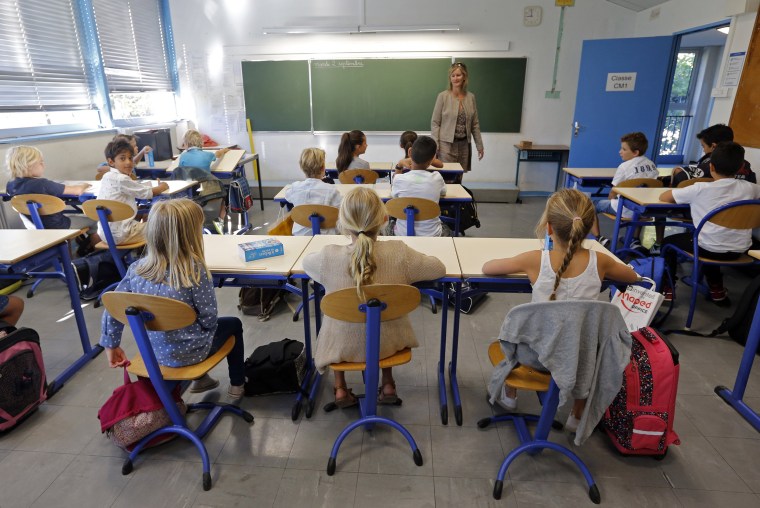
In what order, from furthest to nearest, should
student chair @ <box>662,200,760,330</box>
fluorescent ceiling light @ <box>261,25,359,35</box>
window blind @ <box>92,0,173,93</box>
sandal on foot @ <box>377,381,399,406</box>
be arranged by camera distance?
fluorescent ceiling light @ <box>261,25,359,35</box> < window blind @ <box>92,0,173,93</box> < student chair @ <box>662,200,760,330</box> < sandal on foot @ <box>377,381,399,406</box>

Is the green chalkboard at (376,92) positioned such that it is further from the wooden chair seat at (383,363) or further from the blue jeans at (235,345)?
the wooden chair seat at (383,363)

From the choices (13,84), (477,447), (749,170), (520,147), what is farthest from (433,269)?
(520,147)

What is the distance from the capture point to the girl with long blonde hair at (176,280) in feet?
5.12

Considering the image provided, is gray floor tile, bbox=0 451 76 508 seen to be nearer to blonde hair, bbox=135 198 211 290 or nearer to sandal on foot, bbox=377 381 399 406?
blonde hair, bbox=135 198 211 290

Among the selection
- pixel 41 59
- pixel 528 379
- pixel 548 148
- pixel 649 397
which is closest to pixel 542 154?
pixel 548 148

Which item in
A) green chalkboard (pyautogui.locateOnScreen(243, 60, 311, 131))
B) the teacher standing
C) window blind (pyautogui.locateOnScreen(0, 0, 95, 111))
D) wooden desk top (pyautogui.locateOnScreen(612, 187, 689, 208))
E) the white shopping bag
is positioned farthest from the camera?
green chalkboard (pyautogui.locateOnScreen(243, 60, 311, 131))

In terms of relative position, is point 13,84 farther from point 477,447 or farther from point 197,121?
point 477,447

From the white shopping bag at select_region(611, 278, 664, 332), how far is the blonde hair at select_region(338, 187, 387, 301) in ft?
4.88

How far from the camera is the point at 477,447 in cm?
183

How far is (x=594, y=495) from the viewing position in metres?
1.58

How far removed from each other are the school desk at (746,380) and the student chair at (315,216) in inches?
82.4

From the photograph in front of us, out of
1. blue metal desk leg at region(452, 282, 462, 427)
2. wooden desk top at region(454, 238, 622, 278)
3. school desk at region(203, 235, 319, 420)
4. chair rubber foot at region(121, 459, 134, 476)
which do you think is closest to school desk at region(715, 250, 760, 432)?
wooden desk top at region(454, 238, 622, 278)

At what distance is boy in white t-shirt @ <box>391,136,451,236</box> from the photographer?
301 centimetres

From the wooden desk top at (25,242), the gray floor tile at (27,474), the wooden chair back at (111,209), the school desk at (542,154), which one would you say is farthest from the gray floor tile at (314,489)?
the school desk at (542,154)
